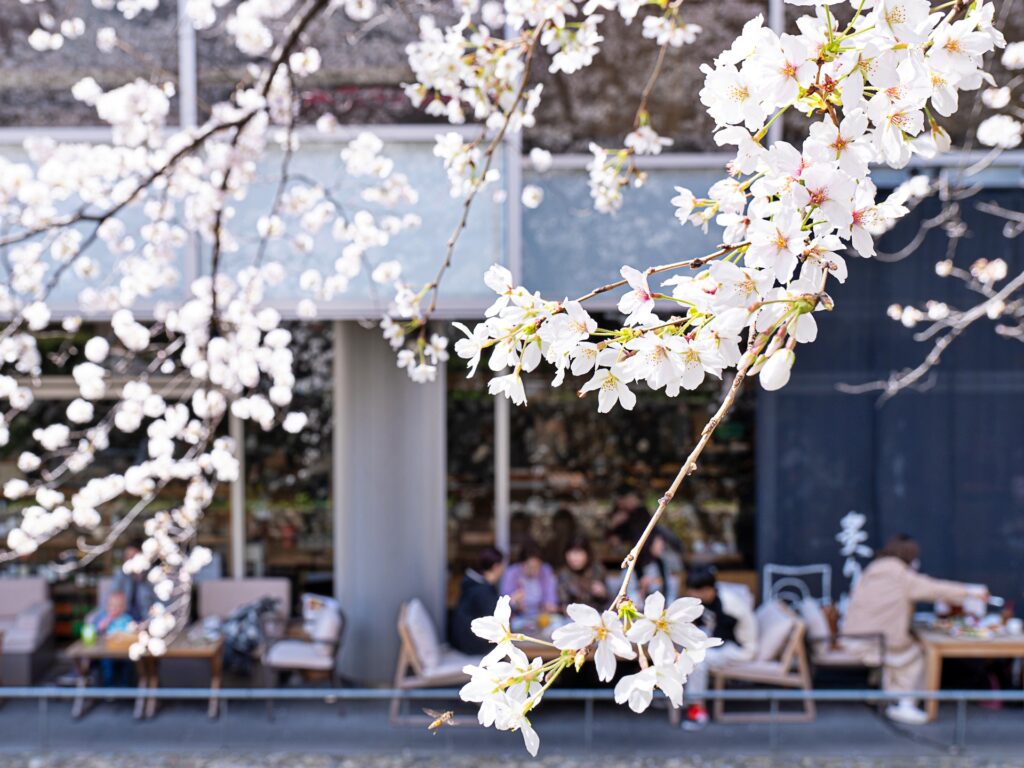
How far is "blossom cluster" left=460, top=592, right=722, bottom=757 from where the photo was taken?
1.37 m

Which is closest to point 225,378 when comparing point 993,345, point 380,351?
point 380,351

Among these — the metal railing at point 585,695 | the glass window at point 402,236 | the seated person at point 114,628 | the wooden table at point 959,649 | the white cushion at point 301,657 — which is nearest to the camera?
the metal railing at point 585,695

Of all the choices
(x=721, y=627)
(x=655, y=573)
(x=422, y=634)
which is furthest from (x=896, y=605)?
(x=422, y=634)

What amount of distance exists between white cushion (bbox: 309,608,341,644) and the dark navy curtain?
2972 millimetres

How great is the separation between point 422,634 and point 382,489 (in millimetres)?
1021

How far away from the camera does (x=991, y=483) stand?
708 centimetres

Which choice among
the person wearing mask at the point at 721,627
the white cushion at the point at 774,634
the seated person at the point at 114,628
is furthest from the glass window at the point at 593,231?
the seated person at the point at 114,628

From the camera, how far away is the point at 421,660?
643 cm

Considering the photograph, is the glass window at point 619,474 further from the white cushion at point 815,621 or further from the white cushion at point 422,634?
the white cushion at point 422,634

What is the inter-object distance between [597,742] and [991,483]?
3.16m

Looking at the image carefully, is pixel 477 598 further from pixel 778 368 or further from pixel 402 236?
pixel 778 368

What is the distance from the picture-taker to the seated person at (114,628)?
6.88 m

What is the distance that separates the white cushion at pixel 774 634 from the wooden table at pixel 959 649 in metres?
0.83

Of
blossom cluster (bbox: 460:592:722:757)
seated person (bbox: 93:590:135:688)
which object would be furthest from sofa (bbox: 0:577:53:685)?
blossom cluster (bbox: 460:592:722:757)
